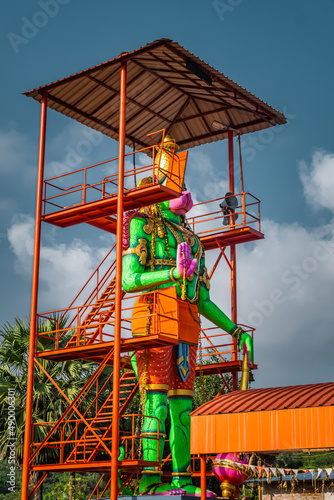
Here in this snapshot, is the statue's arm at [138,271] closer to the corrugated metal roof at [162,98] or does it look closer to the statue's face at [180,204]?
the statue's face at [180,204]

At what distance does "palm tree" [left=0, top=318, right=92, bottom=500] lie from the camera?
2545 cm

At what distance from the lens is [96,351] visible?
1969 cm

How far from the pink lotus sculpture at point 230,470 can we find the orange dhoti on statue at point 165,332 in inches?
71.9

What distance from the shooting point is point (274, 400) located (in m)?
16.6

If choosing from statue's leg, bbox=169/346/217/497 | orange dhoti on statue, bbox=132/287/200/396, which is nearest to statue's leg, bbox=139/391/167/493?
orange dhoti on statue, bbox=132/287/200/396

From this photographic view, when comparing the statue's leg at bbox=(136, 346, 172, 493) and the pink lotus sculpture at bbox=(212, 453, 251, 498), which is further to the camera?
the pink lotus sculpture at bbox=(212, 453, 251, 498)

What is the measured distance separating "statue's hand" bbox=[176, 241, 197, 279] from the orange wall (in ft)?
10.9

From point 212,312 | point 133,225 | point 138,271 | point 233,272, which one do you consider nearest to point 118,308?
point 138,271

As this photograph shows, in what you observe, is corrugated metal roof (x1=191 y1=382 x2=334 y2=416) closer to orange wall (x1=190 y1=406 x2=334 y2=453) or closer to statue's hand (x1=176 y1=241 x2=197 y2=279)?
orange wall (x1=190 y1=406 x2=334 y2=453)

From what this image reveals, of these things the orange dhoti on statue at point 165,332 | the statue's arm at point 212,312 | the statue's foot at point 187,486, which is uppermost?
the statue's arm at point 212,312

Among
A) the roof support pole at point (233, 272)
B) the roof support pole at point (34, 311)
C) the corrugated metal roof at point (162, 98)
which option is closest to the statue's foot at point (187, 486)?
the roof support pole at point (34, 311)

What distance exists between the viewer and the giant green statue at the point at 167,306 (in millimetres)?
18969

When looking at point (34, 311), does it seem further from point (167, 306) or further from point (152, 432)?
point (152, 432)

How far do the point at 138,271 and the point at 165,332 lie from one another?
59.7 inches
